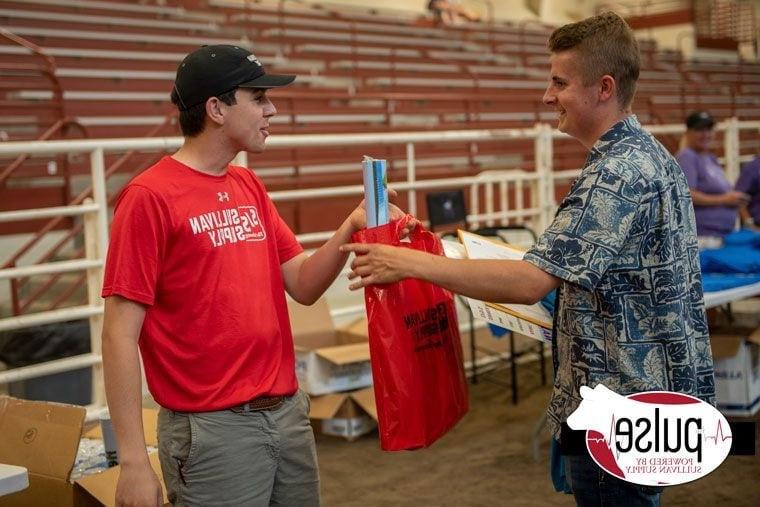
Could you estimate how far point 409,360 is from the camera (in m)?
1.74

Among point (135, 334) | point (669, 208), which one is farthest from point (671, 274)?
point (135, 334)

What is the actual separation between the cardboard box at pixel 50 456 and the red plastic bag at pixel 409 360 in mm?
797

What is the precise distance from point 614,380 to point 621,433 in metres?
0.10

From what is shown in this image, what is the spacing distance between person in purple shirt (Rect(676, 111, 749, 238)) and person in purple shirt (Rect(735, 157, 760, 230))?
0.39 metres

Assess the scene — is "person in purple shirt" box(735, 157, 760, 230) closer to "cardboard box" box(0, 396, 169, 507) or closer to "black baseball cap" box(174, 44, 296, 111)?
"cardboard box" box(0, 396, 169, 507)

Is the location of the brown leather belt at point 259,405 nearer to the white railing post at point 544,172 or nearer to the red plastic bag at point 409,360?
the red plastic bag at point 409,360

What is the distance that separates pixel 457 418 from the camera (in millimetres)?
1834

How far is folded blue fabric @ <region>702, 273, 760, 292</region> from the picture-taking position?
3416 millimetres

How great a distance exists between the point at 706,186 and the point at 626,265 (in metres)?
4.01

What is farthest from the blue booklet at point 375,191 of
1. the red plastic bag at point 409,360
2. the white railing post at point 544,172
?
the white railing post at point 544,172

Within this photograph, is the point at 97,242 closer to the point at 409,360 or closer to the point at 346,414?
the point at 346,414

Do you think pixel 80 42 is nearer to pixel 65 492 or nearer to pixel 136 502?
pixel 65 492

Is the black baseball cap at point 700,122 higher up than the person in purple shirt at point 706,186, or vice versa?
the black baseball cap at point 700,122

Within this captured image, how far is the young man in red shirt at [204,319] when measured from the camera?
1.54 meters
